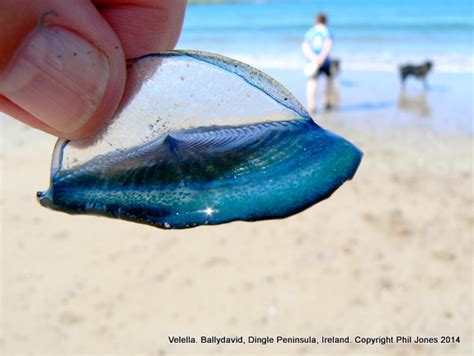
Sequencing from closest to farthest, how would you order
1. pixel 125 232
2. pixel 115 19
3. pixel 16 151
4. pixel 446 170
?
pixel 115 19, pixel 125 232, pixel 446 170, pixel 16 151

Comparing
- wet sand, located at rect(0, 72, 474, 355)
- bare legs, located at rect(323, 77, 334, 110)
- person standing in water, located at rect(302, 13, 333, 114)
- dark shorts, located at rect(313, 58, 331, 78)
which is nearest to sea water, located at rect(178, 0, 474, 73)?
bare legs, located at rect(323, 77, 334, 110)

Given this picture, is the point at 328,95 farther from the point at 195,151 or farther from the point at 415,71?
the point at 195,151

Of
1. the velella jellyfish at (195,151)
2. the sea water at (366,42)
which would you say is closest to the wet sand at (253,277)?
the velella jellyfish at (195,151)

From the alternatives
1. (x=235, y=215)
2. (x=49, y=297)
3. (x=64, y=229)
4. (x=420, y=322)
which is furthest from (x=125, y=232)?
(x=235, y=215)

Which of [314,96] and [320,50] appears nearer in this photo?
[314,96]

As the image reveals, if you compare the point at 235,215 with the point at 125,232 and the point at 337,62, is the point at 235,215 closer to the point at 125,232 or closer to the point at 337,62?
the point at 125,232

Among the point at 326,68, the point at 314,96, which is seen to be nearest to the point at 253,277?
the point at 314,96
